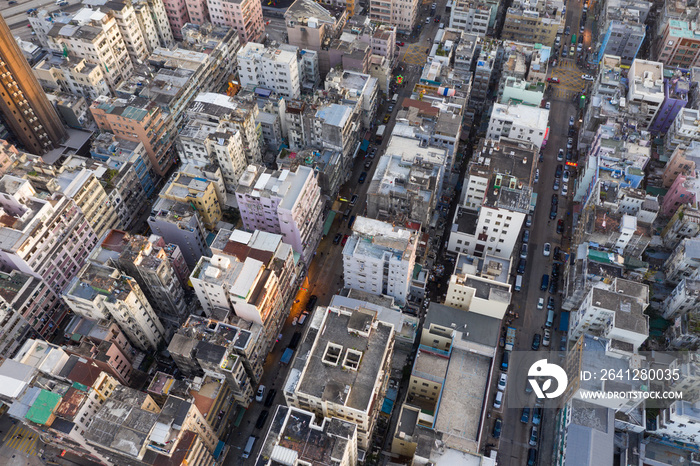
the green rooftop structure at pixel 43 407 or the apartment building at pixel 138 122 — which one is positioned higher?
the apartment building at pixel 138 122

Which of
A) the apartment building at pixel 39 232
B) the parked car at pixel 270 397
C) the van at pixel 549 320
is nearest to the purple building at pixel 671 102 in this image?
the van at pixel 549 320

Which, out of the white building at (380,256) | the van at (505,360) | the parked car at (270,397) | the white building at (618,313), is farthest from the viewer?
the van at (505,360)

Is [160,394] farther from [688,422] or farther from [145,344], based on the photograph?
[688,422]

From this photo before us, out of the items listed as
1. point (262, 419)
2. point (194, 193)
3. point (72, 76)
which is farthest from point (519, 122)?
point (72, 76)

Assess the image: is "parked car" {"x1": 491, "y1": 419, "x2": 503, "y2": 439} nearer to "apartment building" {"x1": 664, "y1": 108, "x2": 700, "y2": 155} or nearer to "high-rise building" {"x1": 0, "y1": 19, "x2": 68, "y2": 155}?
"apartment building" {"x1": 664, "y1": 108, "x2": 700, "y2": 155}

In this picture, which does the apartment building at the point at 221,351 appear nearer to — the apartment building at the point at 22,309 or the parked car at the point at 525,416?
the apartment building at the point at 22,309
